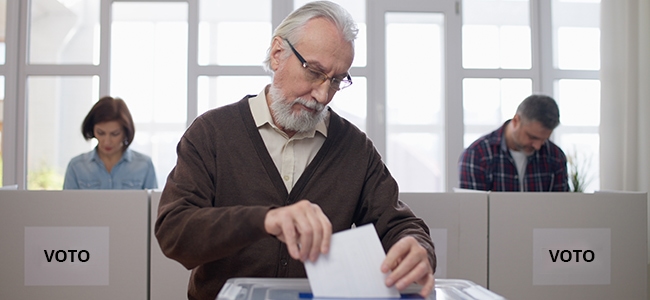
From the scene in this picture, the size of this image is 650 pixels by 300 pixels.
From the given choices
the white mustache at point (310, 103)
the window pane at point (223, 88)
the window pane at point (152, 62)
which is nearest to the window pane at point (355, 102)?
the window pane at point (223, 88)

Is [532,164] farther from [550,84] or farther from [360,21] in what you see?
[360,21]

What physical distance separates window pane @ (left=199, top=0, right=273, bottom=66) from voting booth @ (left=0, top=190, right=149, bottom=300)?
199cm

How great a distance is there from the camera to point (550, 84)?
3932 millimetres

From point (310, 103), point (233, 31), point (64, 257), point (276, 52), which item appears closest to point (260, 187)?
point (310, 103)

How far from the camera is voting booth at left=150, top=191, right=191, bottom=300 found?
195 centimetres

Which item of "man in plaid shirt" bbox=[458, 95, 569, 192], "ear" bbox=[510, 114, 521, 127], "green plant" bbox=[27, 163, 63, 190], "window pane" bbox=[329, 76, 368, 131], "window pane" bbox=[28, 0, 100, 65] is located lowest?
"green plant" bbox=[27, 163, 63, 190]

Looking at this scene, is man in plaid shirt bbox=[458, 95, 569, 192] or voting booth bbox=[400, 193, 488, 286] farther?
man in plaid shirt bbox=[458, 95, 569, 192]

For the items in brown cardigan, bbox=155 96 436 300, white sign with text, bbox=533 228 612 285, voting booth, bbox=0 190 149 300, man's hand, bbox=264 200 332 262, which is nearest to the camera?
man's hand, bbox=264 200 332 262

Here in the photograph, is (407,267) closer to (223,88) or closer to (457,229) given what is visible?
(457,229)

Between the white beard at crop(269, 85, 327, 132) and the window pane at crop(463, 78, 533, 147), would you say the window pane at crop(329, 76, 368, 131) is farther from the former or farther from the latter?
the white beard at crop(269, 85, 327, 132)

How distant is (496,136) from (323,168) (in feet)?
5.52

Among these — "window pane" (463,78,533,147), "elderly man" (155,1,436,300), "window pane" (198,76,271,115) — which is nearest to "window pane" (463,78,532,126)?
"window pane" (463,78,533,147)

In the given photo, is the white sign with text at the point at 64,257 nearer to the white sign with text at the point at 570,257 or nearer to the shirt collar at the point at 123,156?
the shirt collar at the point at 123,156

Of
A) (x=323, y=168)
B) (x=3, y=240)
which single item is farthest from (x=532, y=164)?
(x=3, y=240)
